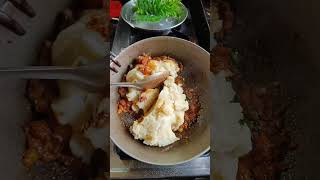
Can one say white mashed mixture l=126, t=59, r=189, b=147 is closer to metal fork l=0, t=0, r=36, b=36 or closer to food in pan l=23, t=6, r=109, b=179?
food in pan l=23, t=6, r=109, b=179

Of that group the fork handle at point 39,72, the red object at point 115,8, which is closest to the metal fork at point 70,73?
the fork handle at point 39,72

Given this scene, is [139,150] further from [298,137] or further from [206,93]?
[298,137]

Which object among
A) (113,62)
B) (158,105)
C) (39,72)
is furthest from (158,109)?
(39,72)

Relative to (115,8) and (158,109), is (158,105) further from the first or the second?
(115,8)

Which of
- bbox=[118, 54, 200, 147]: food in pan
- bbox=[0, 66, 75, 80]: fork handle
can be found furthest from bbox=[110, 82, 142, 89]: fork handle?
bbox=[0, 66, 75, 80]: fork handle

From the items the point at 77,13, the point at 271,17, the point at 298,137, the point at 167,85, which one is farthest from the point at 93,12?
the point at 298,137
